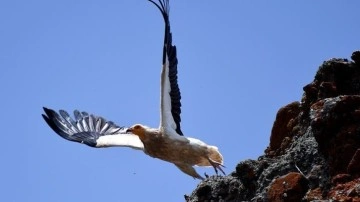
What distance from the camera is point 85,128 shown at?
15.5 meters

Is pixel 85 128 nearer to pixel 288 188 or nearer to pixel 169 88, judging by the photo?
pixel 169 88

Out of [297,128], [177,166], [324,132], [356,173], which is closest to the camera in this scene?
[356,173]

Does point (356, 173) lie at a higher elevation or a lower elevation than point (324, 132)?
lower

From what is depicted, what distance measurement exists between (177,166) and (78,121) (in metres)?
5.27

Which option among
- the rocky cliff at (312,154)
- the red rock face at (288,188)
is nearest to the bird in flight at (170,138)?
the rocky cliff at (312,154)

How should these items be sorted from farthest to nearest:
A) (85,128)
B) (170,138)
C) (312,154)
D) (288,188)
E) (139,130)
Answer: (85,128), (139,130), (170,138), (312,154), (288,188)

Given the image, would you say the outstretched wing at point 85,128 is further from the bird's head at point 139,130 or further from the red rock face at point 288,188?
the red rock face at point 288,188

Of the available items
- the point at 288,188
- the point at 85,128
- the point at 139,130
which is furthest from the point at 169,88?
the point at 288,188

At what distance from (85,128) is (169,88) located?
4584 millimetres

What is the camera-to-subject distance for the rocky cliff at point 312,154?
5.69m

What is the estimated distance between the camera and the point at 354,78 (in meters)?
6.77

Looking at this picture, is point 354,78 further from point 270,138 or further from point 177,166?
point 177,166

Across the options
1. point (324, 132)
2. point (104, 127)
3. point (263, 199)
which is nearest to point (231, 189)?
point (263, 199)

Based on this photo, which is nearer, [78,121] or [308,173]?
[308,173]
